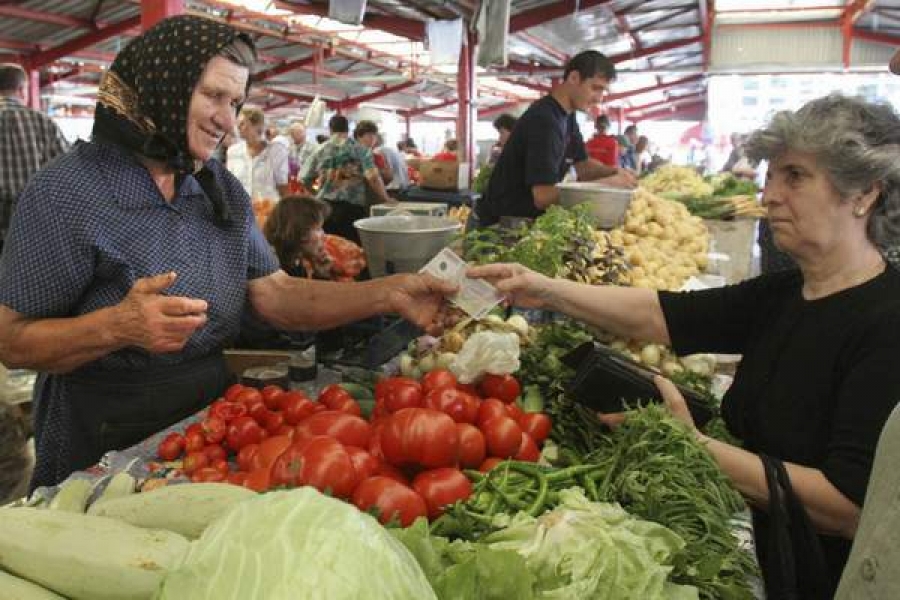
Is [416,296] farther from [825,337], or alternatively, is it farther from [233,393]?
[825,337]

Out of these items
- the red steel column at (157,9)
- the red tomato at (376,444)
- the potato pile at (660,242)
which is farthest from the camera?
the red steel column at (157,9)

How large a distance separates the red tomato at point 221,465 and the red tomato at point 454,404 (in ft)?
1.75

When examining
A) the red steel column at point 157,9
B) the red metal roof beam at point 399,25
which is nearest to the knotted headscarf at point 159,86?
the red steel column at point 157,9

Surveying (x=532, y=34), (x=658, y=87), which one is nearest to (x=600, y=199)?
(x=532, y=34)

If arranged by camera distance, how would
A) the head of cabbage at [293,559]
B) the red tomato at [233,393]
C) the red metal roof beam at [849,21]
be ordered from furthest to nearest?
the red metal roof beam at [849,21], the red tomato at [233,393], the head of cabbage at [293,559]

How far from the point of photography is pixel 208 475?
1.73 metres

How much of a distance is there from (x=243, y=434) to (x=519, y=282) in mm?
1216

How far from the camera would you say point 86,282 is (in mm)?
1943

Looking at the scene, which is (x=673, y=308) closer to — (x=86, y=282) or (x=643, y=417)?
(x=643, y=417)

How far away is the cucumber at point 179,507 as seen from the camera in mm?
1127

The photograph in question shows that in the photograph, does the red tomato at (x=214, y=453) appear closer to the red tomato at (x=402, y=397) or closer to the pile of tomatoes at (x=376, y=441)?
the pile of tomatoes at (x=376, y=441)

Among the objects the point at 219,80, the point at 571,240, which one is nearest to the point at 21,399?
the point at 219,80

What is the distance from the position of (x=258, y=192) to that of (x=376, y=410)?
6.90m

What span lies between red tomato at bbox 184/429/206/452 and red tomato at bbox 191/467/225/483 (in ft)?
0.54
